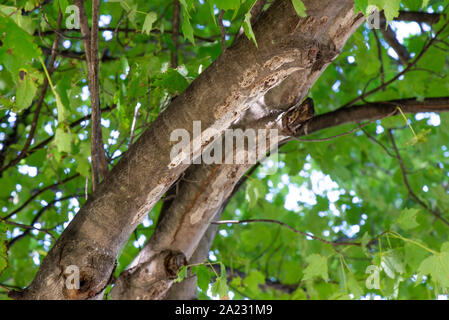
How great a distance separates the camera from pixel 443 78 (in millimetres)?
2119

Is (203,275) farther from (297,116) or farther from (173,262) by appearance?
(297,116)

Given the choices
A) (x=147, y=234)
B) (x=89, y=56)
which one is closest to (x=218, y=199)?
(x=89, y=56)

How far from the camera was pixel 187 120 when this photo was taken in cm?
112

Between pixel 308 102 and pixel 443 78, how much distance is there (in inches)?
49.3

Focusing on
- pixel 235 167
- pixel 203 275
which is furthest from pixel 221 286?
pixel 235 167

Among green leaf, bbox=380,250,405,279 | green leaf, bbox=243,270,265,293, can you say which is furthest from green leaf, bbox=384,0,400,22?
green leaf, bbox=243,270,265,293

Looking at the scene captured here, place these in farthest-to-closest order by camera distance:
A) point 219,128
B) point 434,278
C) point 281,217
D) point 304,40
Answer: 1. point 281,217
2. point 434,278
3. point 219,128
4. point 304,40

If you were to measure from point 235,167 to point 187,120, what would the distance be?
363 millimetres

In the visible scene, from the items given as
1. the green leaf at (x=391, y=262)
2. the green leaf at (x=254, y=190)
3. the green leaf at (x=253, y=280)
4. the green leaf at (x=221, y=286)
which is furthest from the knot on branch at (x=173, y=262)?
the green leaf at (x=253, y=280)

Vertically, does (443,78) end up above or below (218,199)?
above

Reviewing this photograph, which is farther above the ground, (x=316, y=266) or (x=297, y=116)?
(x=297, y=116)
